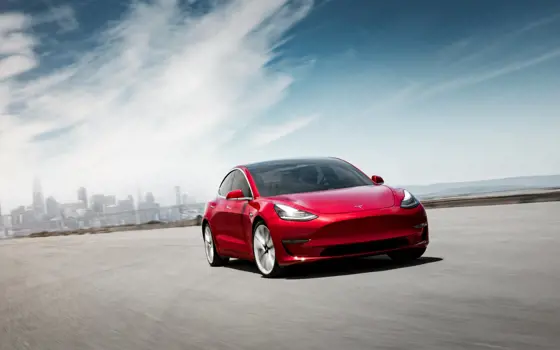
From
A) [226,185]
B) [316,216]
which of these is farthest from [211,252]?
[316,216]

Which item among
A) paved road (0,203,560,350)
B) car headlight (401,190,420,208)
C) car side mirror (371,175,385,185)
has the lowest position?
paved road (0,203,560,350)

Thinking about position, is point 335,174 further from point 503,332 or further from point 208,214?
point 503,332

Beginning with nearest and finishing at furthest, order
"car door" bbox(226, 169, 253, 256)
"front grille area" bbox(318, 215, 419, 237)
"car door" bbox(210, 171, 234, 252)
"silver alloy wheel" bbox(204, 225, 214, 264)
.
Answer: "front grille area" bbox(318, 215, 419, 237) → "car door" bbox(226, 169, 253, 256) → "car door" bbox(210, 171, 234, 252) → "silver alloy wheel" bbox(204, 225, 214, 264)

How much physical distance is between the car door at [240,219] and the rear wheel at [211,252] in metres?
0.95

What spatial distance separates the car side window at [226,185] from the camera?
1298 cm

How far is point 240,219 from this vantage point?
1145cm

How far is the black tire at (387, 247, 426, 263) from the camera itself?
1069 centimetres

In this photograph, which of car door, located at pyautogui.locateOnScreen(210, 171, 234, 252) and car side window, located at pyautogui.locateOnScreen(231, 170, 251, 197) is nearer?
car side window, located at pyautogui.locateOnScreen(231, 170, 251, 197)

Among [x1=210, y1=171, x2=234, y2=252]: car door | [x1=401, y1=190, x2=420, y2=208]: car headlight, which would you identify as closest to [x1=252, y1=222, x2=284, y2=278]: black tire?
[x1=210, y1=171, x2=234, y2=252]: car door

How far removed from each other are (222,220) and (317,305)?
4.87 m

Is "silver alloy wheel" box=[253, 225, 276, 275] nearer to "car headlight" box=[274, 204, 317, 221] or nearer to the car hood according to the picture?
"car headlight" box=[274, 204, 317, 221]

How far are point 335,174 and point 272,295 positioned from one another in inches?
125

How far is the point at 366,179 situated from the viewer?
38.2ft

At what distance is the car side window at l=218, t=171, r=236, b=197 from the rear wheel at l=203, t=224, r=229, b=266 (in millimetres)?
591
